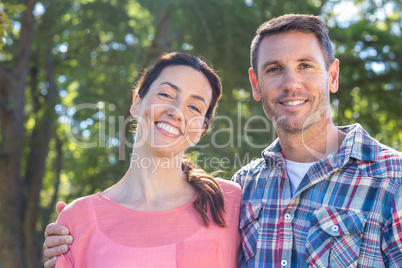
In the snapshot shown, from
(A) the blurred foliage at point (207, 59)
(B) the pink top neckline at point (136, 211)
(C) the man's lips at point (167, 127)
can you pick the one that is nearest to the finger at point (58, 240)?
(B) the pink top neckline at point (136, 211)

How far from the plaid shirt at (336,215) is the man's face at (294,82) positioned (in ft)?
0.81

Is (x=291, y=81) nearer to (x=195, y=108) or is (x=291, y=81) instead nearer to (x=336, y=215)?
(x=195, y=108)

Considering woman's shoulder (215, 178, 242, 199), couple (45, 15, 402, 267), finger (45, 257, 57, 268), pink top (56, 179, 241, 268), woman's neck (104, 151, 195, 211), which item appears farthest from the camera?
woman's shoulder (215, 178, 242, 199)

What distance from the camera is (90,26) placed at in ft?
19.9

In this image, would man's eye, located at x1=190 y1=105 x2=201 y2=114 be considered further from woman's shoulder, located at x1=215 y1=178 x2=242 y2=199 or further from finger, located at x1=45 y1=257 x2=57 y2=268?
finger, located at x1=45 y1=257 x2=57 y2=268

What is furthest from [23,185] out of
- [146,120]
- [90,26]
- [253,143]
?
[146,120]

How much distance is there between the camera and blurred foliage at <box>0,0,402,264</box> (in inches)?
197

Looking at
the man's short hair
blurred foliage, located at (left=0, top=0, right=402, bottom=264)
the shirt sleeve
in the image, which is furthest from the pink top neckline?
blurred foliage, located at (left=0, top=0, right=402, bottom=264)

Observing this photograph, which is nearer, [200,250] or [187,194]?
[200,250]

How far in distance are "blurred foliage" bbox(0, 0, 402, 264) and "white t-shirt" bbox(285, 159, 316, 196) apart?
2020 millimetres

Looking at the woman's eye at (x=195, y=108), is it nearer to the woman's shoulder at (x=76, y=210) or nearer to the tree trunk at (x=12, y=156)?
the woman's shoulder at (x=76, y=210)

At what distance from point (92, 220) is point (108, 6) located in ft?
14.2

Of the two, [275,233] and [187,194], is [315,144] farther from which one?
[187,194]

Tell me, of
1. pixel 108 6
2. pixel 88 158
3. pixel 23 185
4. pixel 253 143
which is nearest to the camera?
pixel 253 143
